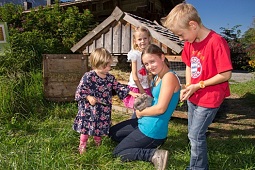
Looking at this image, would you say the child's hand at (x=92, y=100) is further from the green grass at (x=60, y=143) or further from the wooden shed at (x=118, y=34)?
the wooden shed at (x=118, y=34)

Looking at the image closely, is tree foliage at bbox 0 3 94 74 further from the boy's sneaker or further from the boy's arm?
the boy's arm

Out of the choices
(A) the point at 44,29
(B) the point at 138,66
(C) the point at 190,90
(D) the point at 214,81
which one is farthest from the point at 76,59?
(A) the point at 44,29

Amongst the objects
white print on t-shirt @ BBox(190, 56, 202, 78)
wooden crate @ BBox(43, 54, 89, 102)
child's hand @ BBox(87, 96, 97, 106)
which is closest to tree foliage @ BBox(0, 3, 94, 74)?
wooden crate @ BBox(43, 54, 89, 102)

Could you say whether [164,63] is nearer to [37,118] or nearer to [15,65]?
[37,118]

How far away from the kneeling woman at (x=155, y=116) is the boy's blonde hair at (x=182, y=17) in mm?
438

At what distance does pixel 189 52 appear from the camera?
9.18ft

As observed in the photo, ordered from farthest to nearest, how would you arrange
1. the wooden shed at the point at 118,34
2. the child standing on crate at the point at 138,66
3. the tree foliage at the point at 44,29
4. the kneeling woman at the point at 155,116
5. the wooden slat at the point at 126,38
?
the tree foliage at the point at 44,29, the wooden slat at the point at 126,38, the wooden shed at the point at 118,34, the child standing on crate at the point at 138,66, the kneeling woman at the point at 155,116

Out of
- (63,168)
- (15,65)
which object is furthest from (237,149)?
(15,65)

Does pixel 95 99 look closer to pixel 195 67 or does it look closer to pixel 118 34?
pixel 195 67

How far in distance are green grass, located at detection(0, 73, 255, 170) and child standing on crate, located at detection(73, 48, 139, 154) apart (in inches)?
9.4

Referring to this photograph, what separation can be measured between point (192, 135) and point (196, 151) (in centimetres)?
17

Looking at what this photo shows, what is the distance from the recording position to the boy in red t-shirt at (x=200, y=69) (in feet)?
7.77

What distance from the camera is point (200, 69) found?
259cm

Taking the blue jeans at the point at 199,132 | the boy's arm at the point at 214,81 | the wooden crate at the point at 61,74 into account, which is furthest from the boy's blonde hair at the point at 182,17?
the wooden crate at the point at 61,74
